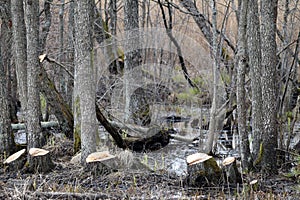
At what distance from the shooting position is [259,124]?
6.93m

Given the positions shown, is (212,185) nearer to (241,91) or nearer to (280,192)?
(280,192)

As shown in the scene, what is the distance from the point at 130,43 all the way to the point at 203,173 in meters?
5.60

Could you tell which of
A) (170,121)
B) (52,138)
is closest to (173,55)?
(170,121)

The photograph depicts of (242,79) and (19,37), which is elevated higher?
(19,37)

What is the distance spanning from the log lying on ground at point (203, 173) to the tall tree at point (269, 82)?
3.32 ft

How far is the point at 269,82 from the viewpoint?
6.69 m

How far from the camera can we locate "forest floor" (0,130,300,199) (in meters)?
5.43

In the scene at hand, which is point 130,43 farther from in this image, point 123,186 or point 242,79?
point 123,186

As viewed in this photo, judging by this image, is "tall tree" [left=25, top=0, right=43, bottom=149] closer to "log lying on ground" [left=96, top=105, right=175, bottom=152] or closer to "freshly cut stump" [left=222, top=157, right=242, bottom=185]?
"log lying on ground" [left=96, top=105, right=175, bottom=152]

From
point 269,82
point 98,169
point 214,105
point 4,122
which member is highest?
point 269,82

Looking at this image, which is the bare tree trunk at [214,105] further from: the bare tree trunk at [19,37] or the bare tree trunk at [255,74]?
the bare tree trunk at [19,37]

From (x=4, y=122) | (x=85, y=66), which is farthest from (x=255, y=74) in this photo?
(x=4, y=122)

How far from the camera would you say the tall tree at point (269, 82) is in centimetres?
660

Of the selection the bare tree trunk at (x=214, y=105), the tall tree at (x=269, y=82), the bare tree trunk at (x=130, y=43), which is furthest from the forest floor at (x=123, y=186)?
the bare tree trunk at (x=130, y=43)
